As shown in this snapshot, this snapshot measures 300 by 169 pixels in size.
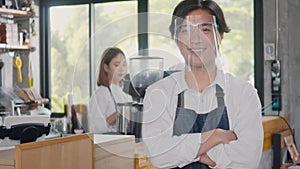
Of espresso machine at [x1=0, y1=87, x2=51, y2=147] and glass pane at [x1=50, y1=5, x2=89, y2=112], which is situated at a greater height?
glass pane at [x1=50, y1=5, x2=89, y2=112]

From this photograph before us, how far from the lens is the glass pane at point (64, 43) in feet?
17.2

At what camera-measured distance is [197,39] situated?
4.63ft

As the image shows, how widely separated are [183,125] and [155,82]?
0.50 ft

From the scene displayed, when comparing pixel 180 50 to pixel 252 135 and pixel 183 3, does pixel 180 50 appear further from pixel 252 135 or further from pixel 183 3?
pixel 252 135

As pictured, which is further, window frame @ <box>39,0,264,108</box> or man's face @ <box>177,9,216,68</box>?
window frame @ <box>39,0,264,108</box>

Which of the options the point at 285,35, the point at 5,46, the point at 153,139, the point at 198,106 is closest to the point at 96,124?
the point at 153,139

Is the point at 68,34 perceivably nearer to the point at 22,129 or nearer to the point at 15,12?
the point at 15,12

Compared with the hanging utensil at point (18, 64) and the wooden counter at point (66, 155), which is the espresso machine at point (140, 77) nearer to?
the wooden counter at point (66, 155)

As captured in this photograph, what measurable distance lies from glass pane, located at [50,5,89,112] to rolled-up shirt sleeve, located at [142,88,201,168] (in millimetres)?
3773

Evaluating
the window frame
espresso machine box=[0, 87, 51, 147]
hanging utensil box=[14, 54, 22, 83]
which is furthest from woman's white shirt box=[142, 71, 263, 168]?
hanging utensil box=[14, 54, 22, 83]

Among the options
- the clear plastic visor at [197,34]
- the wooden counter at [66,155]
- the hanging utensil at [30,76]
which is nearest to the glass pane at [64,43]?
the hanging utensil at [30,76]

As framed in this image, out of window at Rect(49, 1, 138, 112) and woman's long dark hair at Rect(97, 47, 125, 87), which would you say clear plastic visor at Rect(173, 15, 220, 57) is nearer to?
woman's long dark hair at Rect(97, 47, 125, 87)

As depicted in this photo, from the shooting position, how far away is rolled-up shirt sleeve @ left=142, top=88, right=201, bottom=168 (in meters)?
1.42

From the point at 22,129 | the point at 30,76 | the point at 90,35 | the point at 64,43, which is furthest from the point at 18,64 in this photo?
the point at 22,129
